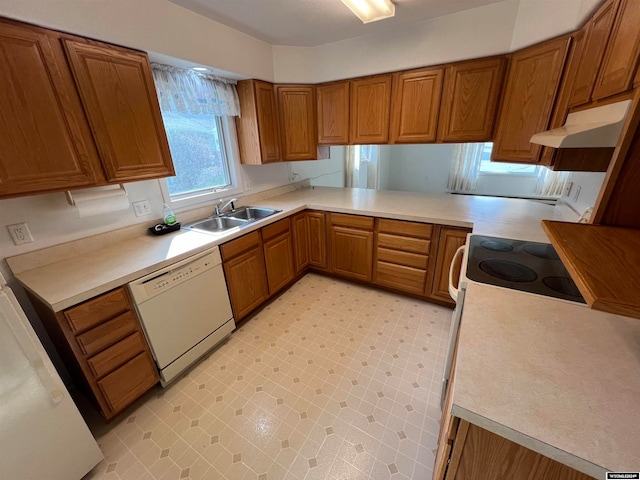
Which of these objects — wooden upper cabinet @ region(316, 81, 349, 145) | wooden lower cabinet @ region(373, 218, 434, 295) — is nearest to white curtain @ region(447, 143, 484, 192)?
wooden upper cabinet @ region(316, 81, 349, 145)

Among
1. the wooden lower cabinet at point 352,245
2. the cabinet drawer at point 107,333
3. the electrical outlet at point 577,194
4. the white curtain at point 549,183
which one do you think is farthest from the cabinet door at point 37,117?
the white curtain at point 549,183

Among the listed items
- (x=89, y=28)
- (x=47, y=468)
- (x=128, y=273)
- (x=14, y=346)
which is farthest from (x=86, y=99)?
(x=47, y=468)

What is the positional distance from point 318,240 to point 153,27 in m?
2.09

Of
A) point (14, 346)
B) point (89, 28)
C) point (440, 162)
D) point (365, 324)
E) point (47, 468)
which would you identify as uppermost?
point (89, 28)

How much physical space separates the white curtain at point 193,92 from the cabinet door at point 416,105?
1.53 m

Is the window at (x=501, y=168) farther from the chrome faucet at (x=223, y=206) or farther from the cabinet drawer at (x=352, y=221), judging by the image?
the chrome faucet at (x=223, y=206)

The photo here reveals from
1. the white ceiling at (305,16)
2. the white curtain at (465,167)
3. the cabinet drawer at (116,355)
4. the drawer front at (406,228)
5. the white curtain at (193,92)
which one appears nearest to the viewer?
the cabinet drawer at (116,355)

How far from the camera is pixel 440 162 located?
526 cm

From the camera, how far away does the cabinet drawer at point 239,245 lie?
1.96m

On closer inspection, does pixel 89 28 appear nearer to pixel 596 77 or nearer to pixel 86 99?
pixel 86 99

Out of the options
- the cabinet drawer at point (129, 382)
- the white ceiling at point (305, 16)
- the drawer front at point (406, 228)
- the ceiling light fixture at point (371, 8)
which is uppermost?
the white ceiling at point (305, 16)

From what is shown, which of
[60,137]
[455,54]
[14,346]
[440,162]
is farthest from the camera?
[440,162]

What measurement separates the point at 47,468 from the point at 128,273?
2.85 feet

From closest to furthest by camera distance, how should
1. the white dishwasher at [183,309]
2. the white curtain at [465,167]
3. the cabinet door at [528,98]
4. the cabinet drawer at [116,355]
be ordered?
the cabinet drawer at [116,355] < the white dishwasher at [183,309] < the cabinet door at [528,98] < the white curtain at [465,167]
